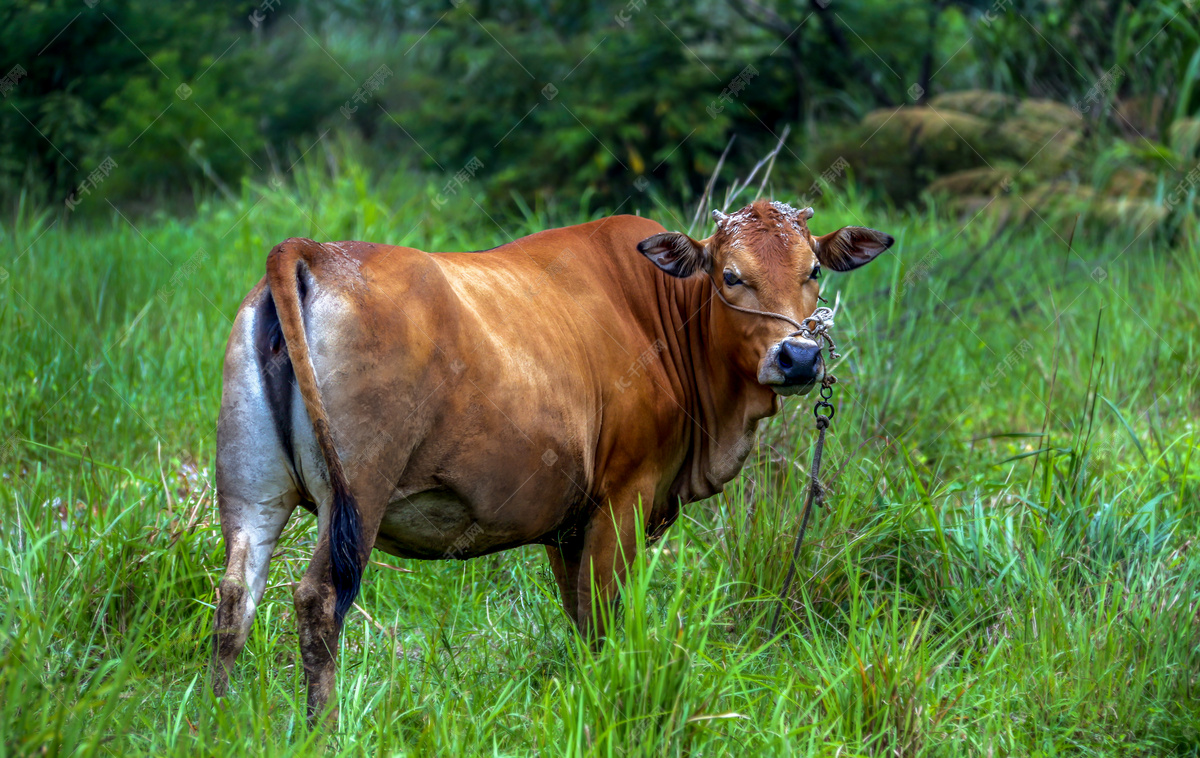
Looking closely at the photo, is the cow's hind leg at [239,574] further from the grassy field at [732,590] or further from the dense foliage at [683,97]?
the dense foliage at [683,97]

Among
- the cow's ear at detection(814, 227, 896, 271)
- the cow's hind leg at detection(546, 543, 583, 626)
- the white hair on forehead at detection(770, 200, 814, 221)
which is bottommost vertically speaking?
the cow's hind leg at detection(546, 543, 583, 626)

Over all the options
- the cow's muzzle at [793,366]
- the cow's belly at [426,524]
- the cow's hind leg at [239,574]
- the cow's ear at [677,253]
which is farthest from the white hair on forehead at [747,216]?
the cow's hind leg at [239,574]

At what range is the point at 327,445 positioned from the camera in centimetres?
262

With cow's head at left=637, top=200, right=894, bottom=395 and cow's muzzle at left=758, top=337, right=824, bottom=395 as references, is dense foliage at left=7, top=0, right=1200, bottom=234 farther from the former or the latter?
cow's muzzle at left=758, top=337, right=824, bottom=395

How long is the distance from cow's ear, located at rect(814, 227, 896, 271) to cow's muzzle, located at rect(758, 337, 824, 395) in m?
0.64

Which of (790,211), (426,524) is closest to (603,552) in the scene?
(426,524)

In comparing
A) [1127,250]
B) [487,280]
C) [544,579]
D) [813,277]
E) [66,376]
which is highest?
[487,280]

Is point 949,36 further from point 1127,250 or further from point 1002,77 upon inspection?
point 1127,250

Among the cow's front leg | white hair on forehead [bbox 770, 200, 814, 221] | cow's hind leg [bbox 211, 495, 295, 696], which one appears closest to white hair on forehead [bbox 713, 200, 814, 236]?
white hair on forehead [bbox 770, 200, 814, 221]

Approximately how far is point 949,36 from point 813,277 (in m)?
12.8

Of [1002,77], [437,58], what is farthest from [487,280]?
[437,58]

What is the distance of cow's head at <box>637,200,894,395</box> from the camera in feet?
11.3

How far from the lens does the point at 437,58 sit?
17297 mm

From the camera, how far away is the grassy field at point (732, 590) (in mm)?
2811
